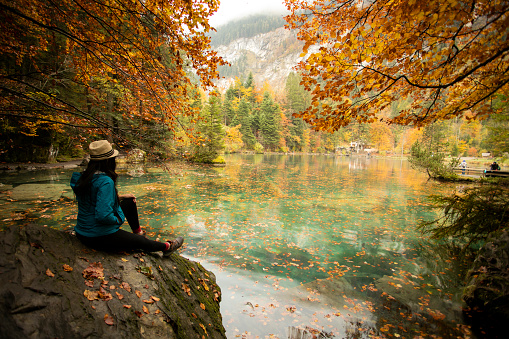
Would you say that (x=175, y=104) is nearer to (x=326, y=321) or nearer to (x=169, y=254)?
(x=169, y=254)

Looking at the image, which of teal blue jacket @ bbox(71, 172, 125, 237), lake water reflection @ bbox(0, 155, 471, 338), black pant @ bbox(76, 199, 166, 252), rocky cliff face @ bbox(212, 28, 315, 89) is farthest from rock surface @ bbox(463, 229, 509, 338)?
rocky cliff face @ bbox(212, 28, 315, 89)

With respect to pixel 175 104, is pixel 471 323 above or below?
below

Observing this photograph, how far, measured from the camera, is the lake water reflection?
3.64 metres

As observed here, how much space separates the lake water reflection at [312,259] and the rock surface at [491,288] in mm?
310

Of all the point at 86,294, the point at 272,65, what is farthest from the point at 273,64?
the point at 86,294

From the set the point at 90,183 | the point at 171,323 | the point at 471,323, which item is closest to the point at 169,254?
the point at 171,323

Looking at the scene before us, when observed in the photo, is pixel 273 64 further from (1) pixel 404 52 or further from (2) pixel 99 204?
(2) pixel 99 204

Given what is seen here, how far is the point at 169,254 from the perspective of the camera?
3262 mm

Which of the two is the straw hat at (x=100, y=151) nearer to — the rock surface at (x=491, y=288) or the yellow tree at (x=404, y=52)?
the yellow tree at (x=404, y=52)

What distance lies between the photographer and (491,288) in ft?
12.0

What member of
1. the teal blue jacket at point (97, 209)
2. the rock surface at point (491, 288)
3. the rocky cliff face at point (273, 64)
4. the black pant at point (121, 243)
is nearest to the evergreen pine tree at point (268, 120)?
the rock surface at point (491, 288)

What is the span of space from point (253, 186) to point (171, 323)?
12.5 m

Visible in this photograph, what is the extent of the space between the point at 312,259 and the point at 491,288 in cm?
319

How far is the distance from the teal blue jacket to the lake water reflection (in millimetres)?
2355
